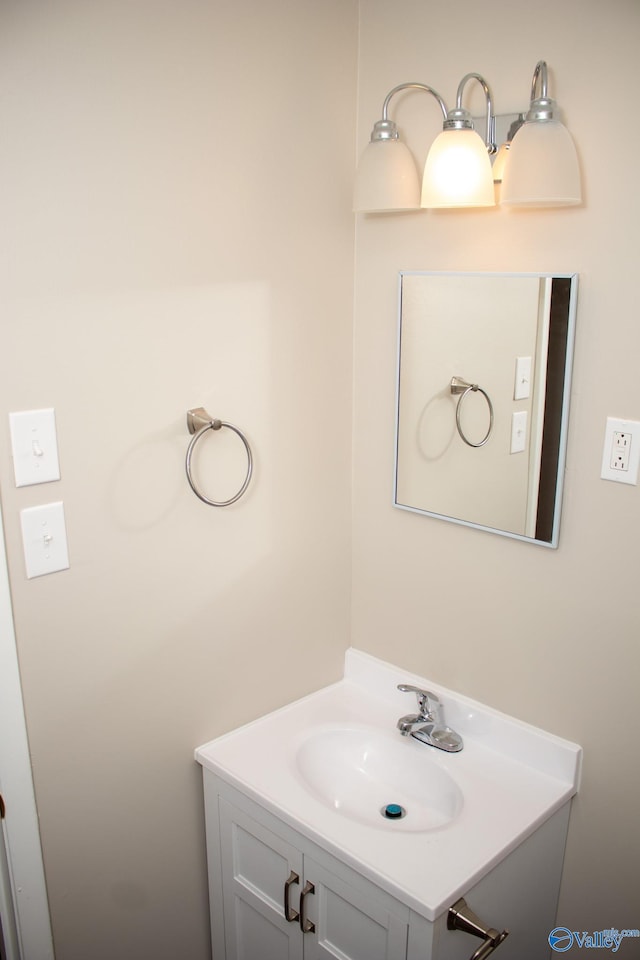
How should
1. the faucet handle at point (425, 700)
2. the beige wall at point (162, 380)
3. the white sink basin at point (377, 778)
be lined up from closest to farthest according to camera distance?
the beige wall at point (162, 380), the white sink basin at point (377, 778), the faucet handle at point (425, 700)

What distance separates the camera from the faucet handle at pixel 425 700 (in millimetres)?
1760

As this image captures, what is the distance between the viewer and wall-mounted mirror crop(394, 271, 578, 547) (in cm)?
152

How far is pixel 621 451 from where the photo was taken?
1438 millimetres

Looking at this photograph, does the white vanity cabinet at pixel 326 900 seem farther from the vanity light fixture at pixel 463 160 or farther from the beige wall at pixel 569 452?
the vanity light fixture at pixel 463 160

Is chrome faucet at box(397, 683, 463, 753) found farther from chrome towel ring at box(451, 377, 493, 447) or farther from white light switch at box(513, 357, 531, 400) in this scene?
white light switch at box(513, 357, 531, 400)

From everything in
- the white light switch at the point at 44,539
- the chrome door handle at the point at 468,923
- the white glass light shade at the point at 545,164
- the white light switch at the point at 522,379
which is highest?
the white glass light shade at the point at 545,164

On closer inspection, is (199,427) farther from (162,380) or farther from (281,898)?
(281,898)

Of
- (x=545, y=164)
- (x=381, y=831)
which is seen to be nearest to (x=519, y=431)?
(x=545, y=164)

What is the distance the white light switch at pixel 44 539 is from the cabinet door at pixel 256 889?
0.65 meters

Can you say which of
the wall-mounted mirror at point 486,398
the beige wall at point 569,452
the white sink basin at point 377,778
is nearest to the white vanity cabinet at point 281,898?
the white sink basin at point 377,778

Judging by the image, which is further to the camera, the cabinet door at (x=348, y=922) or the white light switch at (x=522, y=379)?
the white light switch at (x=522, y=379)

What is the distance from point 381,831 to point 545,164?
1.20 metres

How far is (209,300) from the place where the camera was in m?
1.56

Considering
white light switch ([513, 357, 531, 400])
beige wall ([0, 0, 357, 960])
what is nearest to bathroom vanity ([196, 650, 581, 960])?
beige wall ([0, 0, 357, 960])
